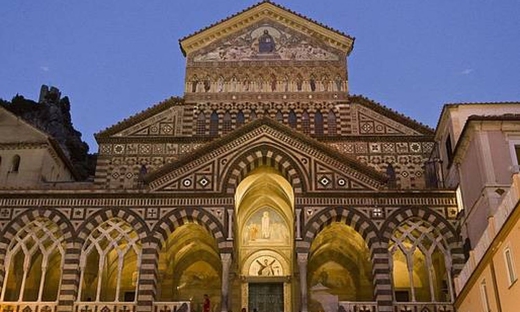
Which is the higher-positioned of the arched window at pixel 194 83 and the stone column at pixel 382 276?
the arched window at pixel 194 83

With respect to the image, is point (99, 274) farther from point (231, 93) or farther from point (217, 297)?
point (231, 93)

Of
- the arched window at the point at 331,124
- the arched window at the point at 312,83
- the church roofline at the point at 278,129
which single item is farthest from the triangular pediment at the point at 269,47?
the church roofline at the point at 278,129

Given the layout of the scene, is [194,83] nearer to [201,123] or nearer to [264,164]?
[201,123]

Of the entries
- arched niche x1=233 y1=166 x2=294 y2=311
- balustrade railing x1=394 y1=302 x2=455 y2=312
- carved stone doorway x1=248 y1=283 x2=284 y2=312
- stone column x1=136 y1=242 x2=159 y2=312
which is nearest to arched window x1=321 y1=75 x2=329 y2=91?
arched niche x1=233 y1=166 x2=294 y2=311

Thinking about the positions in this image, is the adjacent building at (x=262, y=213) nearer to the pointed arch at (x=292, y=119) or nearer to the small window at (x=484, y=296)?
the pointed arch at (x=292, y=119)

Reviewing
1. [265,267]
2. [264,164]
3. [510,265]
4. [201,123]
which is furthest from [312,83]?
[510,265]

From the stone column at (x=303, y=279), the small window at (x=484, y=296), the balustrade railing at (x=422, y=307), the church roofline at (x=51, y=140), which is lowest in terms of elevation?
the small window at (x=484, y=296)

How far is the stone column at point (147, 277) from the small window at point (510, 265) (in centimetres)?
1222

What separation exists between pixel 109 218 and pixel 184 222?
2849mm

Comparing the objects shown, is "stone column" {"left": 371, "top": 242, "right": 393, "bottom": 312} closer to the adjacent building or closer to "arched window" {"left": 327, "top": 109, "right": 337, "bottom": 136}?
the adjacent building

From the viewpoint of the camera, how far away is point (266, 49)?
109 feet

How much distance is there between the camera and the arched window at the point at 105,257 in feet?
76.6

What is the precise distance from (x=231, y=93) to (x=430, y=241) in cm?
1311

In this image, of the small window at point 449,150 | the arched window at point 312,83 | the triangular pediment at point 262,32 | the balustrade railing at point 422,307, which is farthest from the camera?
the triangular pediment at point 262,32
